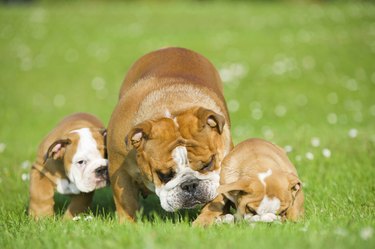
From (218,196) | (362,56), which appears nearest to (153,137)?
(218,196)

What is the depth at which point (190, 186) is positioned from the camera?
558 cm

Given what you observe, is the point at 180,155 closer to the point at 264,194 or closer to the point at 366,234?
the point at 264,194

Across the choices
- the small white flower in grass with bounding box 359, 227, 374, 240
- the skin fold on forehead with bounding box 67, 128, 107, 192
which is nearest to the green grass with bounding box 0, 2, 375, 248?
the small white flower in grass with bounding box 359, 227, 374, 240

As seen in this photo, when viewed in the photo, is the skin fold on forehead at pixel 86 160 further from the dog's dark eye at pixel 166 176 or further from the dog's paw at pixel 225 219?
the dog's paw at pixel 225 219

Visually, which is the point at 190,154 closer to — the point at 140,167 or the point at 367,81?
the point at 140,167

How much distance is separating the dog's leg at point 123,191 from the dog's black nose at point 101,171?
19.0 inches

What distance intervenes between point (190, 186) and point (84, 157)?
1.76 m

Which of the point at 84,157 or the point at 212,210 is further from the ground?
the point at 84,157

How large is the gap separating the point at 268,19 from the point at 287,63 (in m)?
7.95

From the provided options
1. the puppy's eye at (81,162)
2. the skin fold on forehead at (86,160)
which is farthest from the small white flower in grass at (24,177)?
the puppy's eye at (81,162)

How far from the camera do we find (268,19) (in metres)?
25.3

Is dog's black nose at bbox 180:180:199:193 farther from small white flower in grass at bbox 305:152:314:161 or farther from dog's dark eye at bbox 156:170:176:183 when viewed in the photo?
small white flower in grass at bbox 305:152:314:161

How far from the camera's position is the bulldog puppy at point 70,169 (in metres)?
6.77

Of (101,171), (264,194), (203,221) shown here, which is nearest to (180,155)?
(203,221)
